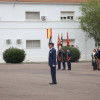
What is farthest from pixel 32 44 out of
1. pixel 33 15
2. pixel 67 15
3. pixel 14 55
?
pixel 14 55

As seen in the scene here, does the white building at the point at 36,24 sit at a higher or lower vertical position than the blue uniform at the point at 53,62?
higher

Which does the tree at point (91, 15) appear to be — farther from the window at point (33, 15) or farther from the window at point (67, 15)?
the window at point (33, 15)

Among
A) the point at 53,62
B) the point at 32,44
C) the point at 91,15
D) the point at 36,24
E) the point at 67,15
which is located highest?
the point at 67,15

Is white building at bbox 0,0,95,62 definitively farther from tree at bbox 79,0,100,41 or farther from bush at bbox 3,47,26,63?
bush at bbox 3,47,26,63

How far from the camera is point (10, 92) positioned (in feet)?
42.0

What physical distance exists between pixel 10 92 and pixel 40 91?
1.08m

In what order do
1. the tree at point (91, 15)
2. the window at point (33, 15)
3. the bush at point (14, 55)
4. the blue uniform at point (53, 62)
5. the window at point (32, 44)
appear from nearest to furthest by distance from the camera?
1. the blue uniform at point (53, 62)
2. the bush at point (14, 55)
3. the tree at point (91, 15)
4. the window at point (33, 15)
5. the window at point (32, 44)

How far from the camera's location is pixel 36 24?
1703 inches

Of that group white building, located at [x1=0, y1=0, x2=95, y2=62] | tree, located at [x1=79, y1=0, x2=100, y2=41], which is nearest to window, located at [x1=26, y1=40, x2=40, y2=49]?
white building, located at [x1=0, y1=0, x2=95, y2=62]

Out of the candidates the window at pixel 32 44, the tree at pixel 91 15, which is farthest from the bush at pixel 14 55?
the tree at pixel 91 15

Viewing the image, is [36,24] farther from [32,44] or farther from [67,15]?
[67,15]

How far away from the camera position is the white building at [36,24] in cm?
4247

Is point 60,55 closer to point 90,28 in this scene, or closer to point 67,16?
point 90,28

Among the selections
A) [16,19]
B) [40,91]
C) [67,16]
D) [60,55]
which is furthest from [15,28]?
[40,91]
